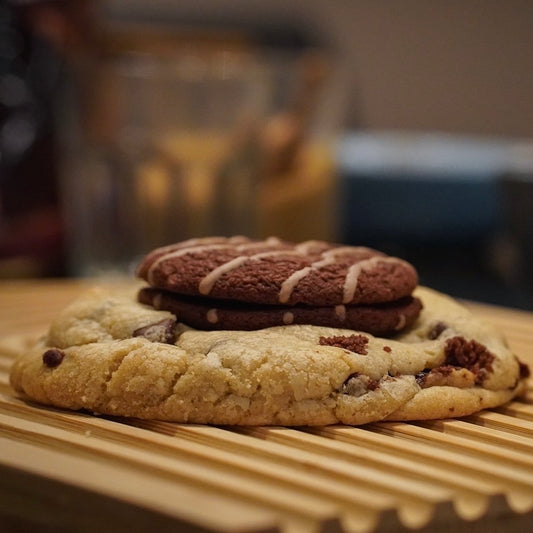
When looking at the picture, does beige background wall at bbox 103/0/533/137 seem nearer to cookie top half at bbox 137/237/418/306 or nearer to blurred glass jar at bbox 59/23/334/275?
blurred glass jar at bbox 59/23/334/275

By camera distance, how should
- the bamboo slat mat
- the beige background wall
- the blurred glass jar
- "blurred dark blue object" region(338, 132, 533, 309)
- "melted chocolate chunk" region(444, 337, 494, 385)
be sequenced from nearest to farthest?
1. the bamboo slat mat
2. "melted chocolate chunk" region(444, 337, 494, 385)
3. the blurred glass jar
4. "blurred dark blue object" region(338, 132, 533, 309)
5. the beige background wall

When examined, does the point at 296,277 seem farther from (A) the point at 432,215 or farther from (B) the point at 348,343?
(A) the point at 432,215

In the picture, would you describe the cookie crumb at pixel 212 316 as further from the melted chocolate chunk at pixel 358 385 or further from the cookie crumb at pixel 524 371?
the cookie crumb at pixel 524 371

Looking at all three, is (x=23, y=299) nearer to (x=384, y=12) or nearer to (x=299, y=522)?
(x=299, y=522)

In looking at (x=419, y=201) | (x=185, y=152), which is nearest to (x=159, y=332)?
(x=185, y=152)

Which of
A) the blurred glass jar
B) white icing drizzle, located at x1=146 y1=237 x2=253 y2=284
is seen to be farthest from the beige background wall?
white icing drizzle, located at x1=146 y1=237 x2=253 y2=284

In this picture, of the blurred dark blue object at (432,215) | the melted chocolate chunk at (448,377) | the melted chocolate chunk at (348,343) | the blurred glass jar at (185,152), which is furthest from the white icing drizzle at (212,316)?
the blurred dark blue object at (432,215)
